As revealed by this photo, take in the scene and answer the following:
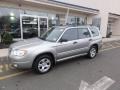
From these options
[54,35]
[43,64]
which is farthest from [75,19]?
[43,64]

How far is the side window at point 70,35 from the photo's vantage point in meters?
5.41

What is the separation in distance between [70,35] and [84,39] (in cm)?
89

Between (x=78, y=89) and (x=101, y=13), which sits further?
(x=101, y=13)

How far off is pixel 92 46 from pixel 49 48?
290 cm

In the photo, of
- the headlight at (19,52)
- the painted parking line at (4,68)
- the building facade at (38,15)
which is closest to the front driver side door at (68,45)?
the headlight at (19,52)

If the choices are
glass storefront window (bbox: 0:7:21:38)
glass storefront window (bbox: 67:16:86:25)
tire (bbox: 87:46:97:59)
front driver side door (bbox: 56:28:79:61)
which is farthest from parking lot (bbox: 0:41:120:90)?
glass storefront window (bbox: 67:16:86:25)

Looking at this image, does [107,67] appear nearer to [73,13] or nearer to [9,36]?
[9,36]

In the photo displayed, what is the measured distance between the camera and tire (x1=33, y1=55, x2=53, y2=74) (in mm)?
4577

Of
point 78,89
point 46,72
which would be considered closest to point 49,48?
point 46,72

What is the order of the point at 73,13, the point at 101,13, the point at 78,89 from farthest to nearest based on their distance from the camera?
the point at 101,13, the point at 73,13, the point at 78,89

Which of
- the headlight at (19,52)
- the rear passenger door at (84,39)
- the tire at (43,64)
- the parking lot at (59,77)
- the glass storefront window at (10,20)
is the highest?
the glass storefront window at (10,20)

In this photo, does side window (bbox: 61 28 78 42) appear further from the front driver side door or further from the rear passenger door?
the rear passenger door

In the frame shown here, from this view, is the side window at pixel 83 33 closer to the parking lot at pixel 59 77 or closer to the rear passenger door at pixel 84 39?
the rear passenger door at pixel 84 39

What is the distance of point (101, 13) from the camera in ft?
55.8
